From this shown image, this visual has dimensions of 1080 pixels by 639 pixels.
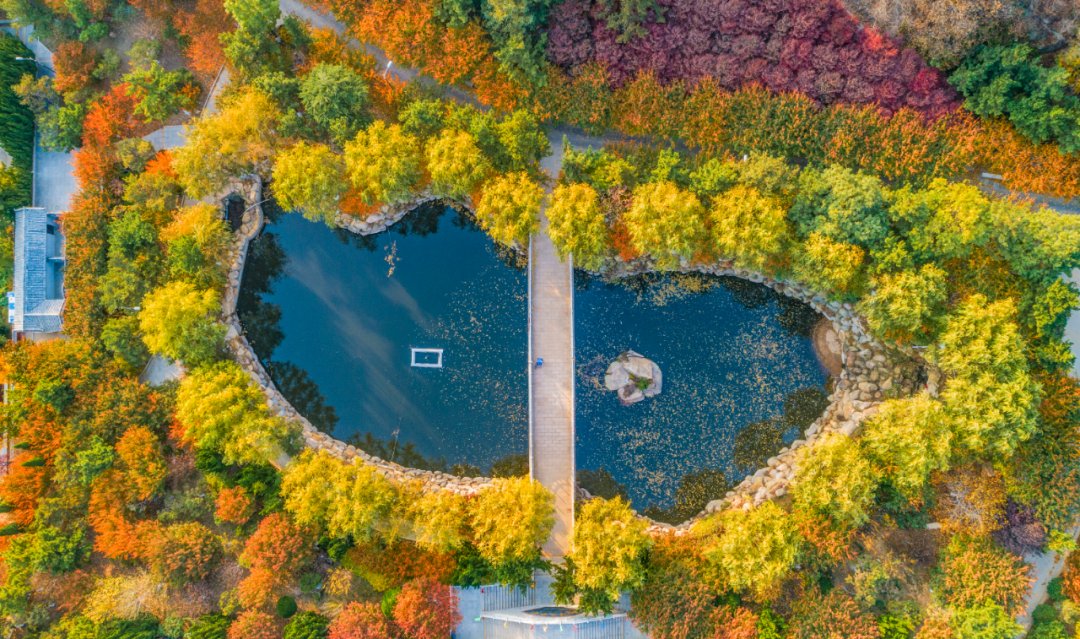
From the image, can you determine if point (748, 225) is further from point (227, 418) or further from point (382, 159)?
point (227, 418)

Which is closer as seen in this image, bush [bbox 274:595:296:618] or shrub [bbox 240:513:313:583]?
shrub [bbox 240:513:313:583]

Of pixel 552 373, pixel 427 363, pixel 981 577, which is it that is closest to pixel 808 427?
pixel 981 577

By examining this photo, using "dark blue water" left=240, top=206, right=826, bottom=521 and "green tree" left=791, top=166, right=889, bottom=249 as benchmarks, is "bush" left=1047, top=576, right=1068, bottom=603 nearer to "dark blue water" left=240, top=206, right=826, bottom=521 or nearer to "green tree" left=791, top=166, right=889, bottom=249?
"dark blue water" left=240, top=206, right=826, bottom=521

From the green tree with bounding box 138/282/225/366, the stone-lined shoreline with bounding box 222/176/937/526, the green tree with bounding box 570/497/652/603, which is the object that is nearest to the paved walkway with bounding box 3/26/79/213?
the green tree with bounding box 138/282/225/366

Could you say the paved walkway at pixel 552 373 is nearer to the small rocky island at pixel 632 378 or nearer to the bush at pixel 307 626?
the small rocky island at pixel 632 378

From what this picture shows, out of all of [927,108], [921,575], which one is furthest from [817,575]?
[927,108]

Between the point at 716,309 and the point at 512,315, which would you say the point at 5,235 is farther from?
the point at 716,309
